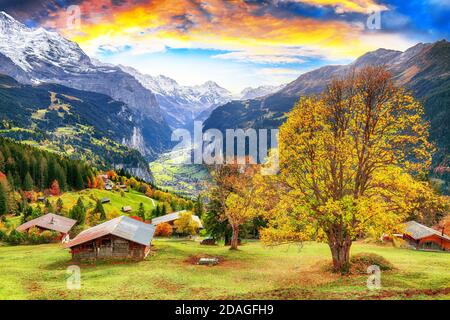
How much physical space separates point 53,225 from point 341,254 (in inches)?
3543

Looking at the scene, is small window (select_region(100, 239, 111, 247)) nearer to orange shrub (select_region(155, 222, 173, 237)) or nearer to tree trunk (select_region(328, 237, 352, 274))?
tree trunk (select_region(328, 237, 352, 274))

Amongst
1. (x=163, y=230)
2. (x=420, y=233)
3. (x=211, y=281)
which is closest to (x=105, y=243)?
(x=211, y=281)

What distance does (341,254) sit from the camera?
39969 millimetres

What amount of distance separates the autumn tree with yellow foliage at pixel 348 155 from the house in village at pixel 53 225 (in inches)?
3127

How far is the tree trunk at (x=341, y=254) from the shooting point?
39094 mm

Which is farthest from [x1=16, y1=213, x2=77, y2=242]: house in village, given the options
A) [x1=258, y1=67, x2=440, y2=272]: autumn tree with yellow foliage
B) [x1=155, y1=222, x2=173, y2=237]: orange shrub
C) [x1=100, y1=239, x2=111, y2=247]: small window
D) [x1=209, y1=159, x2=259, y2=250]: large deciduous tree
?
[x1=258, y1=67, x2=440, y2=272]: autumn tree with yellow foliage

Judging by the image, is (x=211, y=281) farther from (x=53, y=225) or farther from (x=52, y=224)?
(x=52, y=224)

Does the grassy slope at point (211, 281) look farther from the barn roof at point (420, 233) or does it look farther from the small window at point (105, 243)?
the barn roof at point (420, 233)

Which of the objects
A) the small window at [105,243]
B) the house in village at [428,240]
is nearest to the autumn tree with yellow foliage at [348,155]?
the small window at [105,243]

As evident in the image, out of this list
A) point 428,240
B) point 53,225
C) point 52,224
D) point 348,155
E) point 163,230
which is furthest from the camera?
point 163,230

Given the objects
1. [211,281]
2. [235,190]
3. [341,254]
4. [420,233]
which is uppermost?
[235,190]
